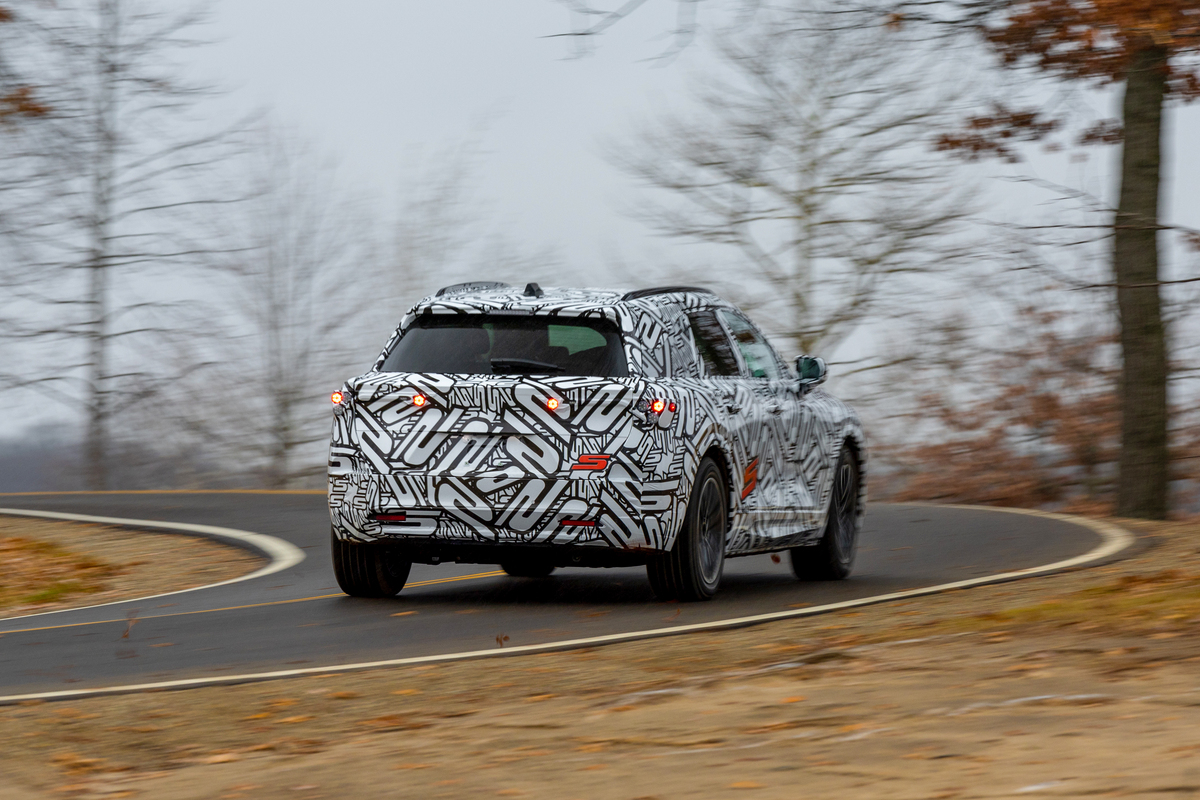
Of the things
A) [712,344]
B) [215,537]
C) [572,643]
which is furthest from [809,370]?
[215,537]

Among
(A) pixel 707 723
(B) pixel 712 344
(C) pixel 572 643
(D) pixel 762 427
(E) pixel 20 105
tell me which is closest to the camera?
(A) pixel 707 723

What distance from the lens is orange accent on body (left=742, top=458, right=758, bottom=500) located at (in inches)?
430

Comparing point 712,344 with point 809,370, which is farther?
point 809,370

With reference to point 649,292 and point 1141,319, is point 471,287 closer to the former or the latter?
point 649,292

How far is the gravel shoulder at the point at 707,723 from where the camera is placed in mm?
5434

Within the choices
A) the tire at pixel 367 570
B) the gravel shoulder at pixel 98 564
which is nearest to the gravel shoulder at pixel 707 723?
the tire at pixel 367 570

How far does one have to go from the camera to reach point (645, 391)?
9891 mm

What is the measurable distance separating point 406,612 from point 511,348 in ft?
5.41

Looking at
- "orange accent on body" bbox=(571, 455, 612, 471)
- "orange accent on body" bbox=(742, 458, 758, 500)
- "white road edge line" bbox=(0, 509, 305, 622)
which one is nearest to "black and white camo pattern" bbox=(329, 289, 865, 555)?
"orange accent on body" bbox=(571, 455, 612, 471)

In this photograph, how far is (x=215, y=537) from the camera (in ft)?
52.0

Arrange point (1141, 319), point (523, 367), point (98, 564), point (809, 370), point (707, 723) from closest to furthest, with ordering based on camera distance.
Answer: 1. point (707, 723)
2. point (523, 367)
3. point (809, 370)
4. point (98, 564)
5. point (1141, 319)

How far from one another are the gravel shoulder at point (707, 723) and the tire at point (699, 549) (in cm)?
126

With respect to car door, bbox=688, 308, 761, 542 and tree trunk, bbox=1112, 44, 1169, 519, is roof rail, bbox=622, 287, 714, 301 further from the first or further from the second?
tree trunk, bbox=1112, 44, 1169, 519

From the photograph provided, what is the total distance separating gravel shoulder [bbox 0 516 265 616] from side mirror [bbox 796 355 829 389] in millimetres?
4420
